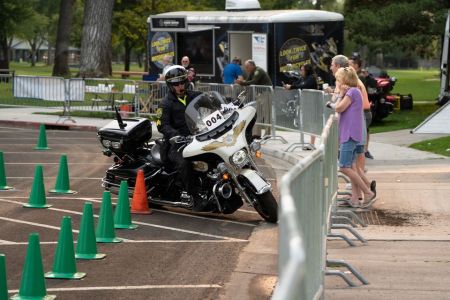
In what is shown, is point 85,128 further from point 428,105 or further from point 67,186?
point 428,105

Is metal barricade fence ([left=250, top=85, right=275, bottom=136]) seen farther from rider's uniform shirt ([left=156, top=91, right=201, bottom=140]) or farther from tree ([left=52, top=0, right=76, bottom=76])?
tree ([left=52, top=0, right=76, bottom=76])

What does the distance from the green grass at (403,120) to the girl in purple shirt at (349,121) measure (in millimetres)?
13587

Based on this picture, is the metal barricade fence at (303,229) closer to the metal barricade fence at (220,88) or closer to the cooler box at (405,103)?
the metal barricade fence at (220,88)

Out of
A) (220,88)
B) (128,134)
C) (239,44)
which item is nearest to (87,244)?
(128,134)

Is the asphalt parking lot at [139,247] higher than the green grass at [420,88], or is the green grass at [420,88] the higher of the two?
the asphalt parking lot at [139,247]

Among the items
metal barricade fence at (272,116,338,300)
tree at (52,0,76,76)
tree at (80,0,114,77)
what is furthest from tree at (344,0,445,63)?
metal barricade fence at (272,116,338,300)

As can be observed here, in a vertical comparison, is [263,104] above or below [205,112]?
below

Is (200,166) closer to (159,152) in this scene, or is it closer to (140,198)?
(159,152)

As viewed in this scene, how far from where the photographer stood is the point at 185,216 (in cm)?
1298

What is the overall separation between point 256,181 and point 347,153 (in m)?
1.72

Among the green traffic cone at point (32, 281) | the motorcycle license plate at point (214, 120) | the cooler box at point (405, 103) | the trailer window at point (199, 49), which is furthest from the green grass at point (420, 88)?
the green traffic cone at point (32, 281)

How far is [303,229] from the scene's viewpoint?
5.92 metres

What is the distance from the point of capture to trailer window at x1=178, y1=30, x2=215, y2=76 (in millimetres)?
31250

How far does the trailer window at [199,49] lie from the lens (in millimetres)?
31250
